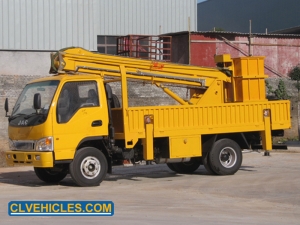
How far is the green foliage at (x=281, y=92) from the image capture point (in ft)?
95.4

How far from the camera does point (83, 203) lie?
40.0 feet

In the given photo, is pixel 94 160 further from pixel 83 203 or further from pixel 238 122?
pixel 238 122

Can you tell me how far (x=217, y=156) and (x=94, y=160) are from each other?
3442mm

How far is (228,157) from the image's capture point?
16.8 meters

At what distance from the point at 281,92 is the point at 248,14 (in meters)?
25.8

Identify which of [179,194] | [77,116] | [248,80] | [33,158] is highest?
[248,80]

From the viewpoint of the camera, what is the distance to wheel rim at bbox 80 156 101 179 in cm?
1471

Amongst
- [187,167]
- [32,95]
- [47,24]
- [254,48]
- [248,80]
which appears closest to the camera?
[32,95]

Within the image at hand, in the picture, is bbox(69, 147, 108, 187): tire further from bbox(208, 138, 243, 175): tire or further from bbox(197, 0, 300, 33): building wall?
bbox(197, 0, 300, 33): building wall

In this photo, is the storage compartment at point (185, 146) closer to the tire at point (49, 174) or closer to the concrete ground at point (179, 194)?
the concrete ground at point (179, 194)

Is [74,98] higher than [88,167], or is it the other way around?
[74,98]

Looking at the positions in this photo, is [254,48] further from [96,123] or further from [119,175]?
[96,123]

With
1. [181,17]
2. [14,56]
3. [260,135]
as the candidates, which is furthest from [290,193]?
[181,17]

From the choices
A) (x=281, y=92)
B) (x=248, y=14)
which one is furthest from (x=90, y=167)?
(x=248, y=14)
